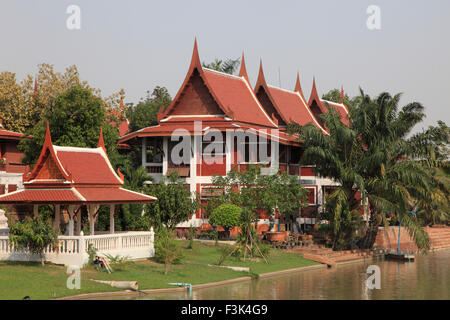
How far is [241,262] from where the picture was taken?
26938mm

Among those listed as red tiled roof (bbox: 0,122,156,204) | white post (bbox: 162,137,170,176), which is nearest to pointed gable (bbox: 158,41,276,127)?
→ white post (bbox: 162,137,170,176)

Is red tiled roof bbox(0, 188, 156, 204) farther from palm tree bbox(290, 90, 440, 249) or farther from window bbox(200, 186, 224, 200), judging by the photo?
palm tree bbox(290, 90, 440, 249)

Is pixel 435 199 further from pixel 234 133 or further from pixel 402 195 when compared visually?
pixel 234 133

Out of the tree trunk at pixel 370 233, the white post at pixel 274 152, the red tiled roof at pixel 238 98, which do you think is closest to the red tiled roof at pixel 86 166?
the white post at pixel 274 152

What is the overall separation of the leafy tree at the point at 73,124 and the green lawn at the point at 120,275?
8.66 meters

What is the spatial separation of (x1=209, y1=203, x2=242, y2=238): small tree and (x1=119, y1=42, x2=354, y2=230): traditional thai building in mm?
3059

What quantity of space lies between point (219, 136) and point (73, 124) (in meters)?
7.88

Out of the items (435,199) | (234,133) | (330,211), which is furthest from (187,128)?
(435,199)

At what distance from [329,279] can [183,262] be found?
5.55 meters

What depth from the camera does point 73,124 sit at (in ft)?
111

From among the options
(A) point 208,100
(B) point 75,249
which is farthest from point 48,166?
(A) point 208,100

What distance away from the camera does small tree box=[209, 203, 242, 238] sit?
31.8 metres

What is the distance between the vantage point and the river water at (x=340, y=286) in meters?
21.2

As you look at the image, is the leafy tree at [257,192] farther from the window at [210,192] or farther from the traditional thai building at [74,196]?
the traditional thai building at [74,196]
